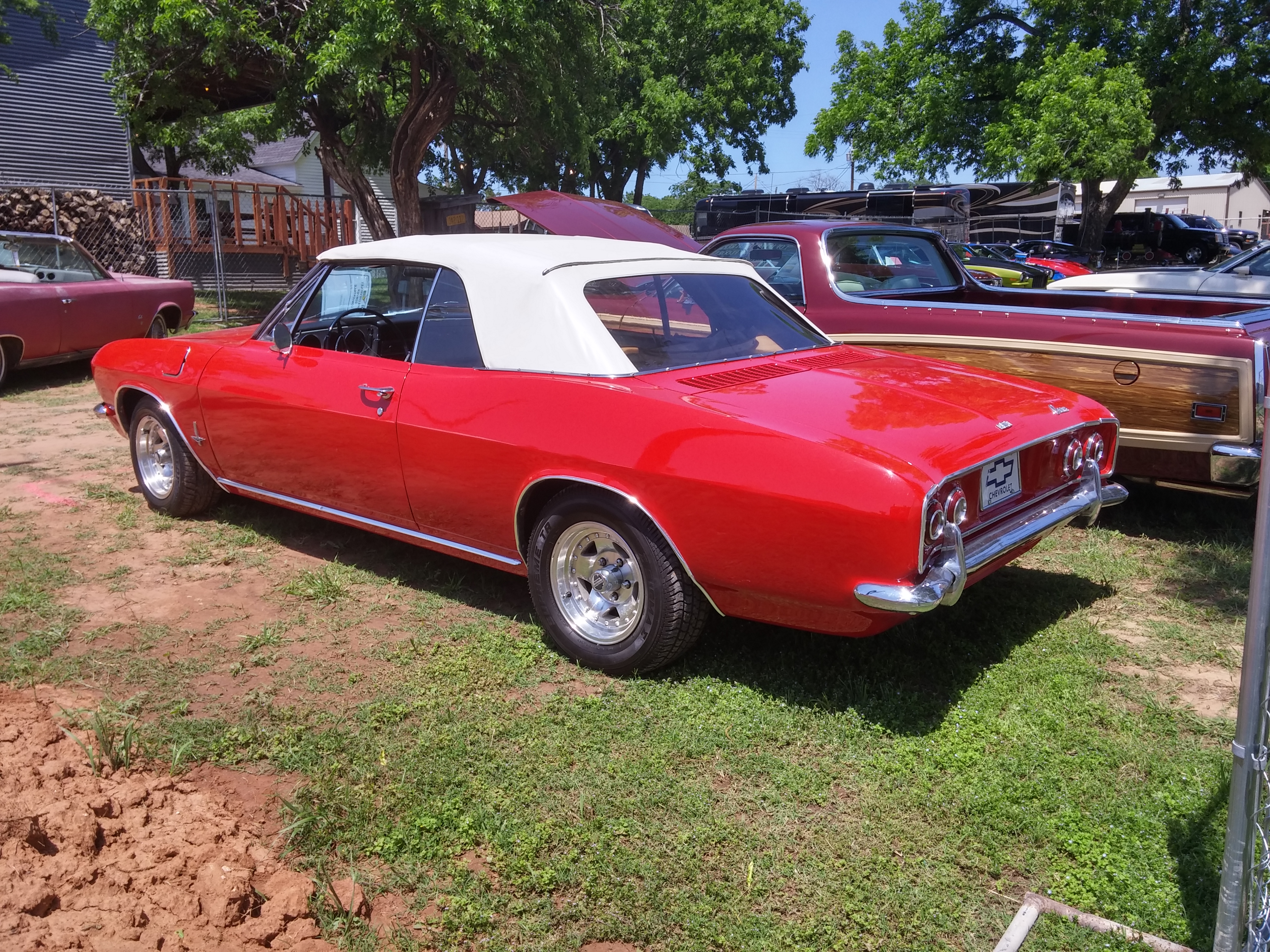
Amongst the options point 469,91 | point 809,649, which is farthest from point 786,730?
point 469,91

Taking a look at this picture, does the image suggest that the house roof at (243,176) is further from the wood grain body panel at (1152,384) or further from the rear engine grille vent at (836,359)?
the rear engine grille vent at (836,359)

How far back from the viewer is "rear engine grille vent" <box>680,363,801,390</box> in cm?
382

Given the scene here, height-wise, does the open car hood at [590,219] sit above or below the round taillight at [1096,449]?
above

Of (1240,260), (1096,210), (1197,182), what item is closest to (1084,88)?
(1096,210)

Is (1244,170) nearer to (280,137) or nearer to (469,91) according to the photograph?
(469,91)

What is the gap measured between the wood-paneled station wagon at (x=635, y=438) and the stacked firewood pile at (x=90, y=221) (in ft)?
46.5

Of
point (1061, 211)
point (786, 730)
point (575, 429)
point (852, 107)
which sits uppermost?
point (852, 107)

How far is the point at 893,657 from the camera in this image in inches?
159

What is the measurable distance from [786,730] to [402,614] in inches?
72.7

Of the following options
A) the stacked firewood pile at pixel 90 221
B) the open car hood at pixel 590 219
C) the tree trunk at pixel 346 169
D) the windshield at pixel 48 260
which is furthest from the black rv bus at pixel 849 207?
the windshield at pixel 48 260

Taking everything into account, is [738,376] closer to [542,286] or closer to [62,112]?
[542,286]

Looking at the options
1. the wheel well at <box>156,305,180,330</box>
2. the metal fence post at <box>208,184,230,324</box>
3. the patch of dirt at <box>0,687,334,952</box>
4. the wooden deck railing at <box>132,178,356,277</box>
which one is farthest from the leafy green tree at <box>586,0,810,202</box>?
the patch of dirt at <box>0,687,334,952</box>

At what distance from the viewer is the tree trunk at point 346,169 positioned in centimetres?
1711

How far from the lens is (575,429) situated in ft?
12.5
